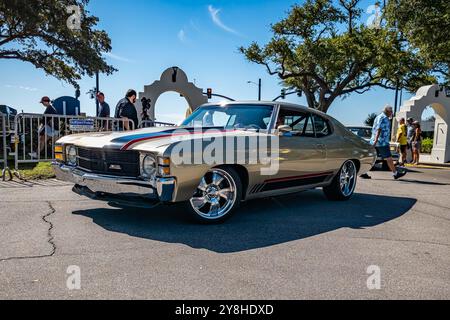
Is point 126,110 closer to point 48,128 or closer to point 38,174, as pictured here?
point 48,128

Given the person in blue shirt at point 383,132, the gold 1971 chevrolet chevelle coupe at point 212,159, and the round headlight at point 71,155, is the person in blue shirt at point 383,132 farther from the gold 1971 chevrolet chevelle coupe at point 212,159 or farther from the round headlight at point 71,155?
the round headlight at point 71,155

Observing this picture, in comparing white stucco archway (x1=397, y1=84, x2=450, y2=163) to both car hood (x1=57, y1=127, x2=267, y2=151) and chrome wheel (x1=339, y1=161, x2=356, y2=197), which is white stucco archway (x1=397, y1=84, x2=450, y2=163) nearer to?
chrome wheel (x1=339, y1=161, x2=356, y2=197)

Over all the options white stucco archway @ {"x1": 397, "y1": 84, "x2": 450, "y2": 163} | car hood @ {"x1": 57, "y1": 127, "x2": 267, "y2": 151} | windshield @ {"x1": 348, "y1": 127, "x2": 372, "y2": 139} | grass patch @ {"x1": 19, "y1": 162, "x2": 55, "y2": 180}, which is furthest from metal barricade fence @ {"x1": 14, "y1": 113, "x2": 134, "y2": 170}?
white stucco archway @ {"x1": 397, "y1": 84, "x2": 450, "y2": 163}

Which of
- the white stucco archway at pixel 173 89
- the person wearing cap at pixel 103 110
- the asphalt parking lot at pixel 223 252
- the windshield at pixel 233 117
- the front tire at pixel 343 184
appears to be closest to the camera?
the asphalt parking lot at pixel 223 252

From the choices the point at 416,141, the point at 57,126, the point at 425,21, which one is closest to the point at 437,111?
the point at 416,141

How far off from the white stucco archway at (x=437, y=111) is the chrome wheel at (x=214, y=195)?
14.0m

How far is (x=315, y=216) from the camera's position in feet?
16.2

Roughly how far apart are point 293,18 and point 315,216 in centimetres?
2271

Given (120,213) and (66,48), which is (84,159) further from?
(66,48)

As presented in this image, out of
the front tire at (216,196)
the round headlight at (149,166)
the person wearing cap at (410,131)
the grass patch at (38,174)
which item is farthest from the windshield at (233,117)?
the person wearing cap at (410,131)

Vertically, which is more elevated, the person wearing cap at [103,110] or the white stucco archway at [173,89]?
the white stucco archway at [173,89]

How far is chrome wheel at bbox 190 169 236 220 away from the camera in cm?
424

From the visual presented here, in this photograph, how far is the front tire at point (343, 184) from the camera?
19.9ft

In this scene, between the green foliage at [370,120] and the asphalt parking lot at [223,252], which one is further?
the green foliage at [370,120]
